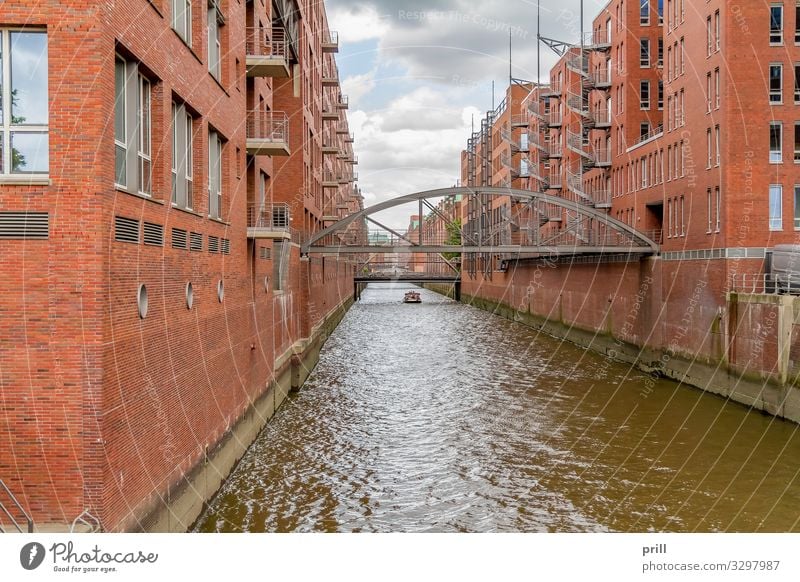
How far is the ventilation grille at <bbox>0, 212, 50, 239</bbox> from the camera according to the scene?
7.57m

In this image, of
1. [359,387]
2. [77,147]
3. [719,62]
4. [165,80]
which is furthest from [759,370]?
[77,147]

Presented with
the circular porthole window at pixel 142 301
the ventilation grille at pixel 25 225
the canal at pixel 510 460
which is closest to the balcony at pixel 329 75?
the canal at pixel 510 460

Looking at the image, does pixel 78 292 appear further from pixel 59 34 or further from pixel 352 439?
pixel 352 439

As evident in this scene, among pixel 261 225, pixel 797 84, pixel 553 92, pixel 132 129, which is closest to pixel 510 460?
pixel 261 225

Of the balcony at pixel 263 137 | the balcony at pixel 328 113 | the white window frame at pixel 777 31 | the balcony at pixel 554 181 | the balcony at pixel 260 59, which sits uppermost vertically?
the balcony at pixel 328 113

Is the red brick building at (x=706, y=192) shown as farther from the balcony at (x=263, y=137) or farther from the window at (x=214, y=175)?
the window at (x=214, y=175)

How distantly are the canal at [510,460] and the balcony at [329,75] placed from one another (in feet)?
66.4

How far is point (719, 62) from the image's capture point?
23781 mm

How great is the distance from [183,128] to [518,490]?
857cm

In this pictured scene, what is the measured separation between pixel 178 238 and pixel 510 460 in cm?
842

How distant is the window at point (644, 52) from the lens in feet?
124

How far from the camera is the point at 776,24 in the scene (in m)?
23.4

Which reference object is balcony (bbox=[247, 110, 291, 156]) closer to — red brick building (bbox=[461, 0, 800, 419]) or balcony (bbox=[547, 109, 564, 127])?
red brick building (bbox=[461, 0, 800, 419])

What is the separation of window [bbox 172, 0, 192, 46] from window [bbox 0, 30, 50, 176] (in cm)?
343
